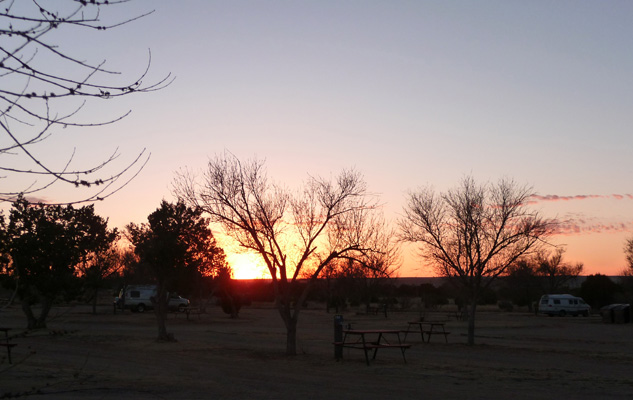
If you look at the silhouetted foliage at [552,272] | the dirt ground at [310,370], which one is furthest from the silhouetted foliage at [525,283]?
the dirt ground at [310,370]

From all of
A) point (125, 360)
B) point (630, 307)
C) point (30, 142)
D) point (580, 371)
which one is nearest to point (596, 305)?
point (630, 307)

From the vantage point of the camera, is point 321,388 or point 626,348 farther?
point 626,348

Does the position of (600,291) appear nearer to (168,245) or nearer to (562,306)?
(562,306)

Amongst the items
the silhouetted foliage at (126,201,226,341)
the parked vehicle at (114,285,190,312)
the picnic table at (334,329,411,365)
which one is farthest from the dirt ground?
the parked vehicle at (114,285,190,312)

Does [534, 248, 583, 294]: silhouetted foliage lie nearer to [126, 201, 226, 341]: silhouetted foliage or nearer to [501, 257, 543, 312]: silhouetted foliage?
[501, 257, 543, 312]: silhouetted foliage

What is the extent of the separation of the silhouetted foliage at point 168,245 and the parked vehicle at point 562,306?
130ft

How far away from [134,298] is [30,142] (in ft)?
194

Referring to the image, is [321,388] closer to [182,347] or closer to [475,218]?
[182,347]

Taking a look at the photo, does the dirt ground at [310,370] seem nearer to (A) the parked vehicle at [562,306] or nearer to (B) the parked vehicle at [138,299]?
(A) the parked vehicle at [562,306]

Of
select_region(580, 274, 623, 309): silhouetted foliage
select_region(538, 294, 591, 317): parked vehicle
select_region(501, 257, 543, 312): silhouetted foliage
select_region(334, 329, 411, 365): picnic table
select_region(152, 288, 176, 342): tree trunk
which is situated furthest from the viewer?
select_region(501, 257, 543, 312): silhouetted foliage

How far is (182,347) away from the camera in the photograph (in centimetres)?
2434

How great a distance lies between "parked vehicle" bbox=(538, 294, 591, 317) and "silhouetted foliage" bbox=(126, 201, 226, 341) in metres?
39.7

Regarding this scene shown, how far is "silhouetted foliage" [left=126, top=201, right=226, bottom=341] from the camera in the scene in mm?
27703

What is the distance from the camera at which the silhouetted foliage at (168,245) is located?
2770 centimetres
